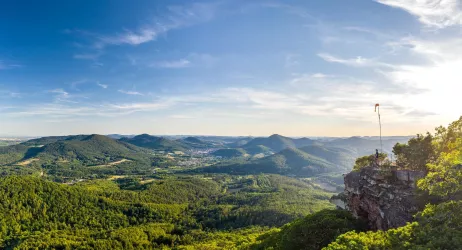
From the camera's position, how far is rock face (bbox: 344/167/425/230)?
33.2m

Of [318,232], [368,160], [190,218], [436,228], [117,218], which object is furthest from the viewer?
[190,218]

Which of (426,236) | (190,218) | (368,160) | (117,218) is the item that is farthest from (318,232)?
(117,218)

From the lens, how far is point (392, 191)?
3603 cm

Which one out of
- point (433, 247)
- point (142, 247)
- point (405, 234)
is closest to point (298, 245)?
point (405, 234)

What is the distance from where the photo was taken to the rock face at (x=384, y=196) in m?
33.2

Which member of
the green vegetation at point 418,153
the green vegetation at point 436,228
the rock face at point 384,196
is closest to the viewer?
the green vegetation at point 436,228

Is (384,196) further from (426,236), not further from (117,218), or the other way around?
(117,218)

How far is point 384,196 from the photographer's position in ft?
122

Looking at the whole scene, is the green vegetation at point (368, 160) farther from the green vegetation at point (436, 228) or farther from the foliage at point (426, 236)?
the foliage at point (426, 236)

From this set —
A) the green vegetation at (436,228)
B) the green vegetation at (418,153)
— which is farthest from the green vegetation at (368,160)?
the green vegetation at (436,228)

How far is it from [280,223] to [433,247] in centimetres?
10841

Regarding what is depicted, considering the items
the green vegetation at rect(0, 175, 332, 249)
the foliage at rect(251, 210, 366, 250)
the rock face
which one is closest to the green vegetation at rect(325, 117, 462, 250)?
the rock face

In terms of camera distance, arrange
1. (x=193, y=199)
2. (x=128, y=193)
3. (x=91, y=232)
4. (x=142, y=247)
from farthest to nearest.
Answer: (x=193, y=199)
(x=128, y=193)
(x=91, y=232)
(x=142, y=247)

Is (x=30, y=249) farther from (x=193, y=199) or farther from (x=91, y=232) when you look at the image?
(x=193, y=199)
